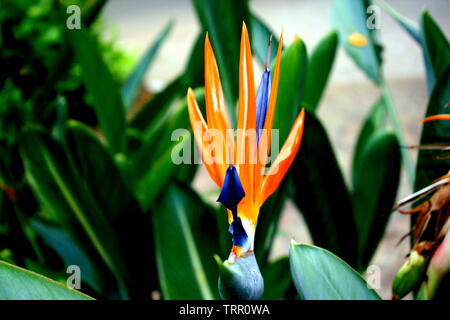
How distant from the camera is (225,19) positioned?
60 cm

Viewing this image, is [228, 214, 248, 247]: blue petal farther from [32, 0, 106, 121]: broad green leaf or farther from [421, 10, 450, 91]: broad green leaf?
[32, 0, 106, 121]: broad green leaf

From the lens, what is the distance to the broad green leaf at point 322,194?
54 centimetres

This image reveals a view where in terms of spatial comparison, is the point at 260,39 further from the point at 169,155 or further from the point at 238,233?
the point at 238,233

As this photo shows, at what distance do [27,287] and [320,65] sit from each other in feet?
1.26

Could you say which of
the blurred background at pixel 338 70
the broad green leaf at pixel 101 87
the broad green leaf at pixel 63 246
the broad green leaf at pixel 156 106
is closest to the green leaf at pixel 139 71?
the broad green leaf at pixel 156 106

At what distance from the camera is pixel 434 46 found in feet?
1.80

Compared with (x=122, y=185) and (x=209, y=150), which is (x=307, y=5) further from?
(x=209, y=150)

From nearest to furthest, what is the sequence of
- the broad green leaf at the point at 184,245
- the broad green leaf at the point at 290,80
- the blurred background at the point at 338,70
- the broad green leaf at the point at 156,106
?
the broad green leaf at the point at 290,80 → the broad green leaf at the point at 184,245 → the broad green leaf at the point at 156,106 → the blurred background at the point at 338,70

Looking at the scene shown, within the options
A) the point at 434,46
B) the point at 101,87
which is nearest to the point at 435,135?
the point at 434,46

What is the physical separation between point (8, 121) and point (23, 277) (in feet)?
1.63

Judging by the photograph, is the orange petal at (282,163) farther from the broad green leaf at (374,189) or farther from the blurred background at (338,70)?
the blurred background at (338,70)

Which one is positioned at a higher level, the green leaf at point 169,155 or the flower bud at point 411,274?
the green leaf at point 169,155

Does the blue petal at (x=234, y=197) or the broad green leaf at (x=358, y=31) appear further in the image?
the broad green leaf at (x=358, y=31)

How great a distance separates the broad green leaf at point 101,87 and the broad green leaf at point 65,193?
0.40ft
